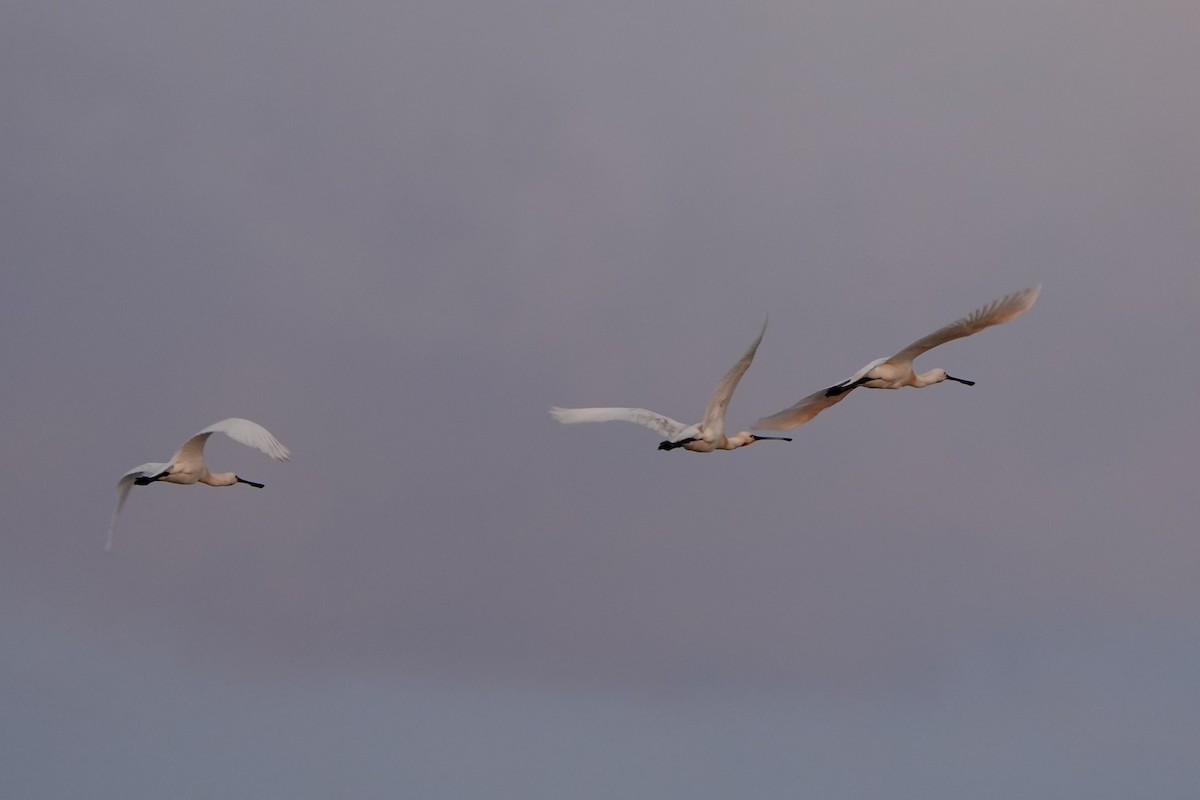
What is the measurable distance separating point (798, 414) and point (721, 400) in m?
3.26

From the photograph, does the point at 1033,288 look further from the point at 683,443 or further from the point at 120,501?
the point at 120,501

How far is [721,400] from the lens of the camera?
177 ft

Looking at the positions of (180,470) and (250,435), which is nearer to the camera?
(250,435)

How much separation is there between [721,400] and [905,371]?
4427mm

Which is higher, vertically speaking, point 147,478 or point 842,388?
point 842,388

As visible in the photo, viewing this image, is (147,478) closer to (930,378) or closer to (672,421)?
(672,421)

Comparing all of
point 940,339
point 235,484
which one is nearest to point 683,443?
point 940,339

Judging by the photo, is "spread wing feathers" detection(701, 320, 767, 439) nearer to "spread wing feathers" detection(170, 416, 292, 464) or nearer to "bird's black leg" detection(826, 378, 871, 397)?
"bird's black leg" detection(826, 378, 871, 397)

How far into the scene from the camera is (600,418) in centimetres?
5425

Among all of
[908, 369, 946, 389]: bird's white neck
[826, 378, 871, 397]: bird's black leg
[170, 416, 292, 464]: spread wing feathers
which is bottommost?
[170, 416, 292, 464]: spread wing feathers

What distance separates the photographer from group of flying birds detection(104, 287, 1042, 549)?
50.7 m

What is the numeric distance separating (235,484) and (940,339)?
18.8 metres

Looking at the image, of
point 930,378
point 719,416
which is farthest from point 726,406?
point 930,378

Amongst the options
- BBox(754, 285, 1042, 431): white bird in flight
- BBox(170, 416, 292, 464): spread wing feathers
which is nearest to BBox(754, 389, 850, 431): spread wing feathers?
BBox(754, 285, 1042, 431): white bird in flight
